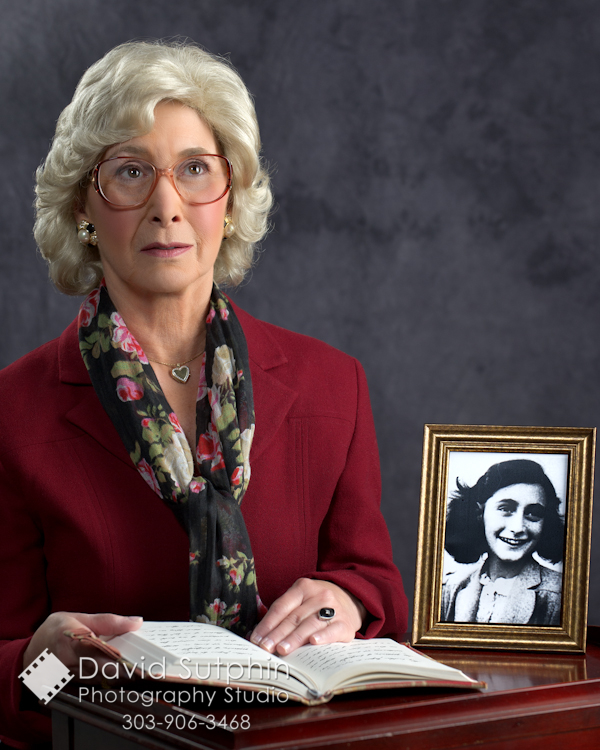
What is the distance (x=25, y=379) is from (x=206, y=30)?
1.61 metres

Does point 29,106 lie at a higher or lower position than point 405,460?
higher

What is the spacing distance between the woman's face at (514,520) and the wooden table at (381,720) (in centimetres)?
18

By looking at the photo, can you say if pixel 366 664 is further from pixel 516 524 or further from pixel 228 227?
pixel 228 227

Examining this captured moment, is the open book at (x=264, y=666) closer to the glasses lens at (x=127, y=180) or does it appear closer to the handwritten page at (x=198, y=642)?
the handwritten page at (x=198, y=642)

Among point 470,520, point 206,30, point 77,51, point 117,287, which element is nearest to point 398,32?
point 206,30

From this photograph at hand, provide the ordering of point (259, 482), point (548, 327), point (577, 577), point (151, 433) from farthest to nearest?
point (548, 327) < point (259, 482) < point (151, 433) < point (577, 577)

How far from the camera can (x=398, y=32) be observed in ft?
9.01

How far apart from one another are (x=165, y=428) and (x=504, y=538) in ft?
1.98

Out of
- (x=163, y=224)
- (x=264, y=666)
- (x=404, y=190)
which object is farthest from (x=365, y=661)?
(x=404, y=190)

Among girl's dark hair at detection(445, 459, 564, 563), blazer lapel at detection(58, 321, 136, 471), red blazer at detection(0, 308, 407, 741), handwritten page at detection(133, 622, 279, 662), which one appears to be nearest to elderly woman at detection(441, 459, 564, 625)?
girl's dark hair at detection(445, 459, 564, 563)

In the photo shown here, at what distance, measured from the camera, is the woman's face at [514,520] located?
1319 millimetres

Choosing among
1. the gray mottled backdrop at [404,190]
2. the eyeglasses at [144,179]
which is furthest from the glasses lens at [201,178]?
the gray mottled backdrop at [404,190]

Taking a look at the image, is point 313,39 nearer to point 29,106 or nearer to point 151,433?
point 29,106

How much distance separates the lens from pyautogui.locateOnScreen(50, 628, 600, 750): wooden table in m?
0.97
